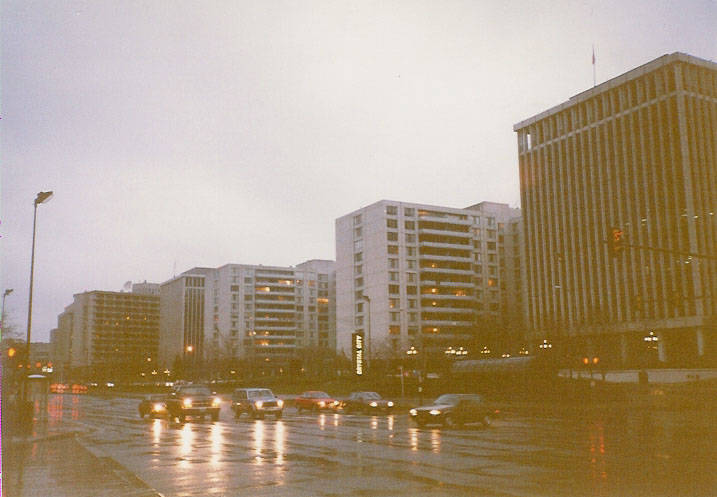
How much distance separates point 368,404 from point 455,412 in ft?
54.8

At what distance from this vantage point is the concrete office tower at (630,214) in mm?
92000

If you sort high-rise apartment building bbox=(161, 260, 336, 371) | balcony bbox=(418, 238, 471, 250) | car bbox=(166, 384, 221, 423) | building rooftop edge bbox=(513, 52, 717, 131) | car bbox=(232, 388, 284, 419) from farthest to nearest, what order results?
1. high-rise apartment building bbox=(161, 260, 336, 371)
2. balcony bbox=(418, 238, 471, 250)
3. building rooftop edge bbox=(513, 52, 717, 131)
4. car bbox=(232, 388, 284, 419)
5. car bbox=(166, 384, 221, 423)

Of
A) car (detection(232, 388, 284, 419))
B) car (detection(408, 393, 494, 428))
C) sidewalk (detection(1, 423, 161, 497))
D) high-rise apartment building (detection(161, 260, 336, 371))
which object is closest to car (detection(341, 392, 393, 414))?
car (detection(232, 388, 284, 419))

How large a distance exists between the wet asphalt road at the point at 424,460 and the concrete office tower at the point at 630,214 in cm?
6456

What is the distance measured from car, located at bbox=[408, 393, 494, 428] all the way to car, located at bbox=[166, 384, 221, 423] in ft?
44.4

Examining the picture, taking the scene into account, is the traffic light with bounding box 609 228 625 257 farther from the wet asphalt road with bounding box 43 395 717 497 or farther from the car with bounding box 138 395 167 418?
the car with bounding box 138 395 167 418

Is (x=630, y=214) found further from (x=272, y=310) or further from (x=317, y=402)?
(x=272, y=310)

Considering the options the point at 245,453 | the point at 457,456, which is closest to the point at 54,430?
the point at 245,453

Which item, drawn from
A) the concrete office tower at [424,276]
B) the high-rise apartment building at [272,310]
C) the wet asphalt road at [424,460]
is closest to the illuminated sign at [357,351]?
the concrete office tower at [424,276]

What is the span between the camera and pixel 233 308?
7067 inches

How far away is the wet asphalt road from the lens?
43.2 ft

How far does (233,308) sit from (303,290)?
19.7 metres

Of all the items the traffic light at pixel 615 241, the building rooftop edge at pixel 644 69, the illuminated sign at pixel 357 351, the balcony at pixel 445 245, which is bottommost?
the illuminated sign at pixel 357 351

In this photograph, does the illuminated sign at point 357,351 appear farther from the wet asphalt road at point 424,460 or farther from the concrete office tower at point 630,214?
the wet asphalt road at point 424,460
